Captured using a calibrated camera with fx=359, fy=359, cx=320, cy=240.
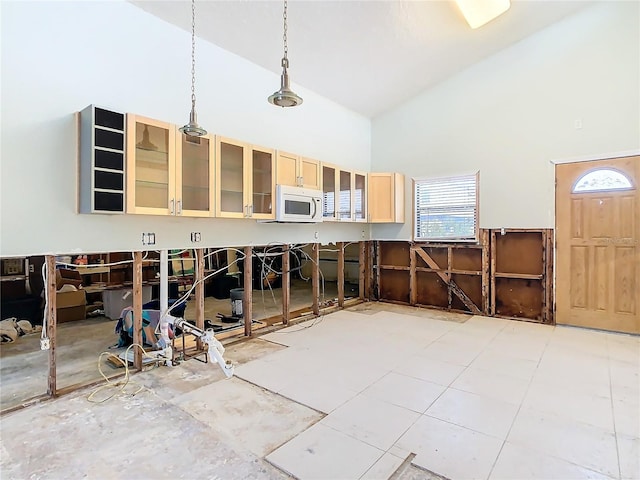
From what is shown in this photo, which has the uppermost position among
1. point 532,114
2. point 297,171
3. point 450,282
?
point 532,114

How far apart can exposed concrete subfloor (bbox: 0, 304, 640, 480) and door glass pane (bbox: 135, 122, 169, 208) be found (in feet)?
5.35

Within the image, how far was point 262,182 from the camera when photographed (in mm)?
4266

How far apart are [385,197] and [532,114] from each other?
7.90 feet

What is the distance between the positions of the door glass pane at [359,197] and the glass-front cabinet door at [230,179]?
2220 mm

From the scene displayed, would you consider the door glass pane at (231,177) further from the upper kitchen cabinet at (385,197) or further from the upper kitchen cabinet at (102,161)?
the upper kitchen cabinet at (385,197)

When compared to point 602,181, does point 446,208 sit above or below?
below

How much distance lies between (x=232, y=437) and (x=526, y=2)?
5.41 metres

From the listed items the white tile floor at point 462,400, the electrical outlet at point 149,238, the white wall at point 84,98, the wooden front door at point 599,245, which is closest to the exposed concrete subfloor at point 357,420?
the white tile floor at point 462,400

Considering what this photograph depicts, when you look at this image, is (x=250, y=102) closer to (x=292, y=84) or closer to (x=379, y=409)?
(x=292, y=84)

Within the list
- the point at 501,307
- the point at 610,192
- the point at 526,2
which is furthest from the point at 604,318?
the point at 526,2

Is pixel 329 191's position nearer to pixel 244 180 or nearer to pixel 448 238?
pixel 244 180

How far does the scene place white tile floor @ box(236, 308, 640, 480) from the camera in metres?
2.06

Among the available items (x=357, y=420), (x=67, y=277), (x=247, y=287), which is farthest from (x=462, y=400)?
(x=67, y=277)

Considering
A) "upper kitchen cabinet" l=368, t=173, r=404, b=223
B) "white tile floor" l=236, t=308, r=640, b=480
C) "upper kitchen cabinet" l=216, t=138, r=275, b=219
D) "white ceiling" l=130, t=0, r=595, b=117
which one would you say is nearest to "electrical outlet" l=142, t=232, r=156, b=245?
"upper kitchen cabinet" l=216, t=138, r=275, b=219
